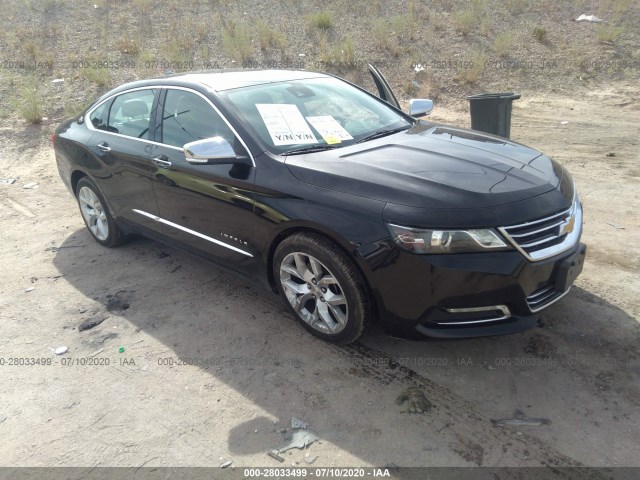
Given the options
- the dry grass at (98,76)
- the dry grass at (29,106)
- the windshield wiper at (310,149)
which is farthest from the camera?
the dry grass at (98,76)

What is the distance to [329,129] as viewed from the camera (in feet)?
12.2

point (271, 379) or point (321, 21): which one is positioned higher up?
point (321, 21)

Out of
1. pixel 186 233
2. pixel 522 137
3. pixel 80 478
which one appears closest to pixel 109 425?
pixel 80 478

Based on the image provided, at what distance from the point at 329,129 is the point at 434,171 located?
38.6 inches

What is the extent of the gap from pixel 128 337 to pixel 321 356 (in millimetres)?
1429

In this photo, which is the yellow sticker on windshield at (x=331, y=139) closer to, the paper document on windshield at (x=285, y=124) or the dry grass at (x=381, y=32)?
the paper document on windshield at (x=285, y=124)

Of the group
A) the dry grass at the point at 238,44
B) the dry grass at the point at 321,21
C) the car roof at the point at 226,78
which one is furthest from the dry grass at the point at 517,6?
the car roof at the point at 226,78

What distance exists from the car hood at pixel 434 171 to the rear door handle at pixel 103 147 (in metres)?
2.12

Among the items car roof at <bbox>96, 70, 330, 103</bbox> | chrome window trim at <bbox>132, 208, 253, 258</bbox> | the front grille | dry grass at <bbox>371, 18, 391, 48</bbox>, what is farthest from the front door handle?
dry grass at <bbox>371, 18, 391, 48</bbox>

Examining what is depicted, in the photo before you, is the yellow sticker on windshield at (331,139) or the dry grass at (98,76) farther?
the dry grass at (98,76)

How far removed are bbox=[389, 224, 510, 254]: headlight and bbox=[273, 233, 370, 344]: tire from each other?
41 centimetres

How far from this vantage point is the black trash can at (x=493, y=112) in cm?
625

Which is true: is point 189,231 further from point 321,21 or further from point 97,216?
point 321,21

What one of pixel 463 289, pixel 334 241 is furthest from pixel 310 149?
pixel 463 289
